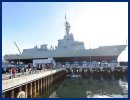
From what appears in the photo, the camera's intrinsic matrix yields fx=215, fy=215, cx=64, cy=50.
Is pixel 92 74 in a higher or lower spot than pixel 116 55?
lower

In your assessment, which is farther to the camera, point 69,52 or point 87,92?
point 69,52

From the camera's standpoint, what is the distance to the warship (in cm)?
6144

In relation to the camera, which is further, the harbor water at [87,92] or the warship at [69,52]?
the warship at [69,52]

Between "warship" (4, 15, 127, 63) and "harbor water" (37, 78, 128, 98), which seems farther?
"warship" (4, 15, 127, 63)

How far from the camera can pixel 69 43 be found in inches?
2884

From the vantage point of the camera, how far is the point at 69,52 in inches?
2650

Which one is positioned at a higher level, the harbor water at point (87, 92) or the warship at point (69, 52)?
the warship at point (69, 52)

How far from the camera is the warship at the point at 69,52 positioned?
61438 millimetres

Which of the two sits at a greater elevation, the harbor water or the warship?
the warship

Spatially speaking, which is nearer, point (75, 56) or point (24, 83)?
point (24, 83)

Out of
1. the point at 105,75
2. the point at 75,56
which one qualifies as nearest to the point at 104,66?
the point at 105,75

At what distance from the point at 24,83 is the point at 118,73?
108 feet

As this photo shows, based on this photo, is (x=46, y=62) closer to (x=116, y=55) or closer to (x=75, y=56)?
(x=75, y=56)

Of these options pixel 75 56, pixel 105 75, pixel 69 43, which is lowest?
pixel 105 75
